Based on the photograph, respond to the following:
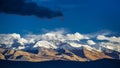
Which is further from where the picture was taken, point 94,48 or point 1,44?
point 94,48

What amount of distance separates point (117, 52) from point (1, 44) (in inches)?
181

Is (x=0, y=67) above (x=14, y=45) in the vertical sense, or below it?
below

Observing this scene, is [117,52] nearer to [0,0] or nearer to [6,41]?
[6,41]

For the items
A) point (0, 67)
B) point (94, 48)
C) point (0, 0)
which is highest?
point (0, 0)

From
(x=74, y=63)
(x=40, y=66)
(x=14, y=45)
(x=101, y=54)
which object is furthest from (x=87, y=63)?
(x=14, y=45)

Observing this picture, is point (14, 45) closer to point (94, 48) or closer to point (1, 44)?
point (1, 44)

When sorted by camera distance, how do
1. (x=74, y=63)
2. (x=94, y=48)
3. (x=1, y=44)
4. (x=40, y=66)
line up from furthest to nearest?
(x=40, y=66)
(x=74, y=63)
(x=94, y=48)
(x=1, y=44)

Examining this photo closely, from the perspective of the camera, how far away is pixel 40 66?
46.7 feet

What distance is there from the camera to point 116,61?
991 centimetres

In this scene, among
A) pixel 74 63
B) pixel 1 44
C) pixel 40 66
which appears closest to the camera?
pixel 1 44

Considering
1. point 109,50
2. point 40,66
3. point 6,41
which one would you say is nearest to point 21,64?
point 40,66

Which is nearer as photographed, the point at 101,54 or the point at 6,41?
the point at 6,41

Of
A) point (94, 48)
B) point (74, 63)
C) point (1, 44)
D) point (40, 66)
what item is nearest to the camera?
point (1, 44)

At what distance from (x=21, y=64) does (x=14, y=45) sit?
12.3 ft
